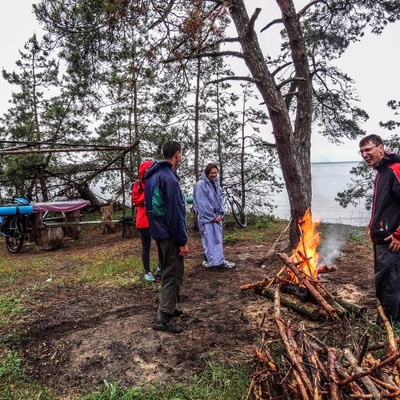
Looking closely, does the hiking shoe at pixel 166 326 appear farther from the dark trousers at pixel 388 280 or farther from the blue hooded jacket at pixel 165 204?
the dark trousers at pixel 388 280

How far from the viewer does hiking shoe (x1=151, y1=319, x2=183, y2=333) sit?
11.9ft

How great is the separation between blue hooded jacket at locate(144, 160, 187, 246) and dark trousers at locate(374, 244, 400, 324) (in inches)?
85.3

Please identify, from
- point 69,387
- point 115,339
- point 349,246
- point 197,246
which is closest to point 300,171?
point 349,246

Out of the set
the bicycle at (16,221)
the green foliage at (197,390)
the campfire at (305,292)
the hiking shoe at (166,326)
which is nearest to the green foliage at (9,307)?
the hiking shoe at (166,326)

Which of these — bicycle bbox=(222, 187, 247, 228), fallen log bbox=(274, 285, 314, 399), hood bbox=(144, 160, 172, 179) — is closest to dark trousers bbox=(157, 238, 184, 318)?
hood bbox=(144, 160, 172, 179)

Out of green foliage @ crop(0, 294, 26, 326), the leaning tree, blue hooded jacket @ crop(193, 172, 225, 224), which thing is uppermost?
Result: the leaning tree

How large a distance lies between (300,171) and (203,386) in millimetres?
5268

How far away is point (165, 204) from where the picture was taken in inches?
145

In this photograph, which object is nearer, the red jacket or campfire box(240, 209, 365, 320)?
campfire box(240, 209, 365, 320)

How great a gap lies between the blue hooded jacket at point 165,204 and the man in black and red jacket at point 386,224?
213 cm

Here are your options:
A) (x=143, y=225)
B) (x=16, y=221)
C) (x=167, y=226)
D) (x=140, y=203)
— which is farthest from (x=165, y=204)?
(x=16, y=221)

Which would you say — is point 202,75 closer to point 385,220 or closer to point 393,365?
point 385,220

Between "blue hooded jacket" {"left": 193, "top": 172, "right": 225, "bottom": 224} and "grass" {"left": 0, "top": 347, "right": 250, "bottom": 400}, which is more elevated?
"blue hooded jacket" {"left": 193, "top": 172, "right": 225, "bottom": 224}

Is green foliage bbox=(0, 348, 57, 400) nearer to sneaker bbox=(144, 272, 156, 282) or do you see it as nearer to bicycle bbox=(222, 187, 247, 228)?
sneaker bbox=(144, 272, 156, 282)
